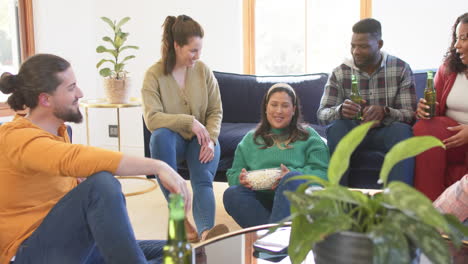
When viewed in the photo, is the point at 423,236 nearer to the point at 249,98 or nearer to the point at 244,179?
the point at 244,179

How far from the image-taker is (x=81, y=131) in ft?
14.4

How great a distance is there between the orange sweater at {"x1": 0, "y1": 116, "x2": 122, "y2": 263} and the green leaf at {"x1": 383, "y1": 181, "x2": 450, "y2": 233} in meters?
0.89

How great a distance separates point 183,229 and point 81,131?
3.76m

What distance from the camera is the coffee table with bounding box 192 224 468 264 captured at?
127 cm

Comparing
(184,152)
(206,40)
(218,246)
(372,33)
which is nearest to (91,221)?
(218,246)

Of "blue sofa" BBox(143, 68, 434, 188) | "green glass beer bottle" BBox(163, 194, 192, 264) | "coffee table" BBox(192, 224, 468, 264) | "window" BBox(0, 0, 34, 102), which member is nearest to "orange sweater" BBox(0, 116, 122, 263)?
"coffee table" BBox(192, 224, 468, 264)

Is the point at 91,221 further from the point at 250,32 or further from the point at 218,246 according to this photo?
the point at 250,32

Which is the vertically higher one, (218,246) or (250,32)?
(250,32)

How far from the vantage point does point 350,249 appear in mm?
792

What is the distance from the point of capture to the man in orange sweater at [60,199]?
1367mm

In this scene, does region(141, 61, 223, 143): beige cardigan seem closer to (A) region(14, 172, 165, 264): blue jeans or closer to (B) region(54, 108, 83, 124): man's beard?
(B) region(54, 108, 83, 124): man's beard

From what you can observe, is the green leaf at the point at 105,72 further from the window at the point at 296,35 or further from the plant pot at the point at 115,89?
the window at the point at 296,35

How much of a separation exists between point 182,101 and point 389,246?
1.97 metres

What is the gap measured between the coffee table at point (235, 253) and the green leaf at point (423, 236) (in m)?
0.52
